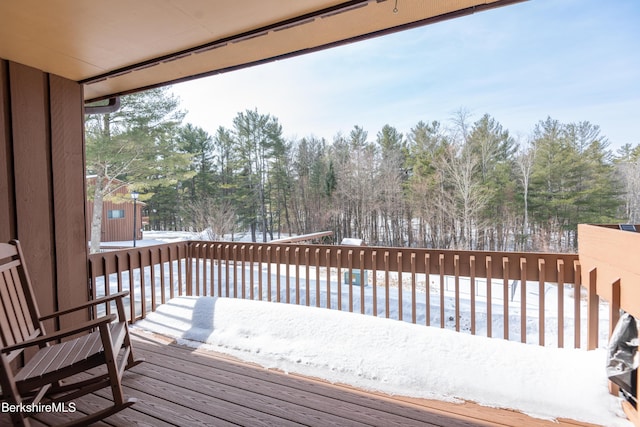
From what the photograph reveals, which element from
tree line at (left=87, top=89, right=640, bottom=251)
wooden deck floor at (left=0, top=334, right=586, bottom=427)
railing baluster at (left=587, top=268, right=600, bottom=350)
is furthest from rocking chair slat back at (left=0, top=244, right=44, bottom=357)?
tree line at (left=87, top=89, right=640, bottom=251)

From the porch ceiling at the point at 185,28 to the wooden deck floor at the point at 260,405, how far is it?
7.27 ft

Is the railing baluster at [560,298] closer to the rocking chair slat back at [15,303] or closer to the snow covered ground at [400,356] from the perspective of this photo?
the snow covered ground at [400,356]

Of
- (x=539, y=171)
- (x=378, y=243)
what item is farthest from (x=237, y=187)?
(x=539, y=171)

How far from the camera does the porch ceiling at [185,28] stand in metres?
1.67

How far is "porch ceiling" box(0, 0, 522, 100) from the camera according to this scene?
167cm

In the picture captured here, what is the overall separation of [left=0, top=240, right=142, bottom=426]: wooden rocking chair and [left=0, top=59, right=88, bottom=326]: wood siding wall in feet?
1.35

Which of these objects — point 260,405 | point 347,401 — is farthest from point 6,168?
point 347,401

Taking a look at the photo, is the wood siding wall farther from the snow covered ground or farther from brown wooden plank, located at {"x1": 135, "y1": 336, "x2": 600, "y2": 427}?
brown wooden plank, located at {"x1": 135, "y1": 336, "x2": 600, "y2": 427}

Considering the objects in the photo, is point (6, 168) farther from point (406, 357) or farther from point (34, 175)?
point (406, 357)

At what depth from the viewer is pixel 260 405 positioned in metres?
1.75

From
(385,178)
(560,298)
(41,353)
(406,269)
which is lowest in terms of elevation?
(41,353)

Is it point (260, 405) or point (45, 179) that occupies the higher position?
point (45, 179)

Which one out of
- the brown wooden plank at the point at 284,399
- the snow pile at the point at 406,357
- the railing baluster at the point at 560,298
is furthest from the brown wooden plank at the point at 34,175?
the railing baluster at the point at 560,298

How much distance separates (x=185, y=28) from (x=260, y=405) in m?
2.31
